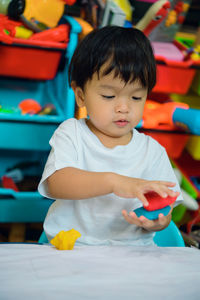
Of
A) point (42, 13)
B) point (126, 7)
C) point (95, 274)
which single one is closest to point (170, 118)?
point (126, 7)

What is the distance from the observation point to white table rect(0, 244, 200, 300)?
0.45 m

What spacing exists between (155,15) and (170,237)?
2.69ft

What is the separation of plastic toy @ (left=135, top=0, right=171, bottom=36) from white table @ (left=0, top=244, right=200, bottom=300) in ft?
3.10

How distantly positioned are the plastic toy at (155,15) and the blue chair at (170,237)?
785 millimetres

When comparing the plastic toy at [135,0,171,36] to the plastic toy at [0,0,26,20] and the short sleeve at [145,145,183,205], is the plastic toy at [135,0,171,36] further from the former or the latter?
the short sleeve at [145,145,183,205]

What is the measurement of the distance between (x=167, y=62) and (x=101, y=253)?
92cm

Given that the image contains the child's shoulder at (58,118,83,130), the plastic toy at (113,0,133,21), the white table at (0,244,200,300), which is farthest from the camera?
the plastic toy at (113,0,133,21)

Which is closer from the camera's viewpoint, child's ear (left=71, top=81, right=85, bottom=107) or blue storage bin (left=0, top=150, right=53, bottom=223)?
child's ear (left=71, top=81, right=85, bottom=107)

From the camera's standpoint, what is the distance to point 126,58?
2.39ft

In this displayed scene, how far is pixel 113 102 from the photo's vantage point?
0.74 m

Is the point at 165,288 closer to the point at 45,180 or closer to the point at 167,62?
the point at 45,180

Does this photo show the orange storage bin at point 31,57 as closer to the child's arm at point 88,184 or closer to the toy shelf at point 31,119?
the toy shelf at point 31,119

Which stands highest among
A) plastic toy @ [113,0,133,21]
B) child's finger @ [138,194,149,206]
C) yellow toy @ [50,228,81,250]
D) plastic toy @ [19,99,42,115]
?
plastic toy @ [113,0,133,21]

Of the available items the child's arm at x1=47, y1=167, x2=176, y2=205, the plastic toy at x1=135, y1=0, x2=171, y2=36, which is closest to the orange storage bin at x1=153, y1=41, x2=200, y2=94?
the plastic toy at x1=135, y1=0, x2=171, y2=36
